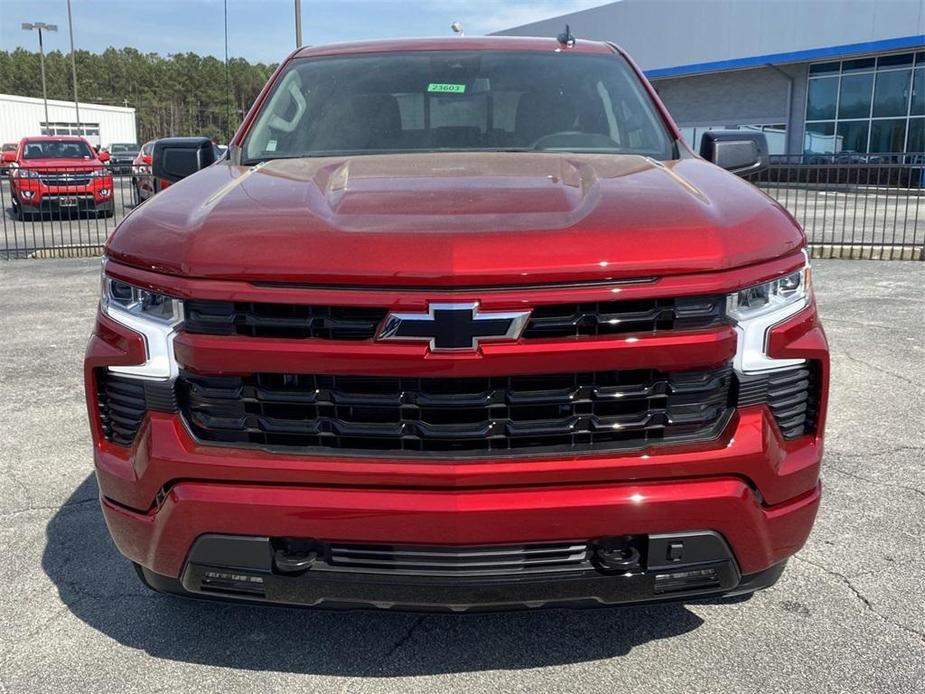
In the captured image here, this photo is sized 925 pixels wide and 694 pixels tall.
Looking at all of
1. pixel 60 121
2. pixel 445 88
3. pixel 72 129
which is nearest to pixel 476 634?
pixel 445 88

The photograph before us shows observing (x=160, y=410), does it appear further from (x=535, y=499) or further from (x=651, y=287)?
(x=651, y=287)

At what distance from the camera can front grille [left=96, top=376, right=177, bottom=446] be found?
228cm

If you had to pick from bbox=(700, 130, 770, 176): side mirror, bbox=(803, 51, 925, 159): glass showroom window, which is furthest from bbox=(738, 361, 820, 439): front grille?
bbox=(803, 51, 925, 159): glass showroom window

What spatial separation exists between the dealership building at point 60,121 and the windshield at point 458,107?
63.6m

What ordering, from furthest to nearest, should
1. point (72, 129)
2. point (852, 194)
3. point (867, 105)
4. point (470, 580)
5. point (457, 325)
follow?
point (72, 129)
point (867, 105)
point (852, 194)
point (470, 580)
point (457, 325)

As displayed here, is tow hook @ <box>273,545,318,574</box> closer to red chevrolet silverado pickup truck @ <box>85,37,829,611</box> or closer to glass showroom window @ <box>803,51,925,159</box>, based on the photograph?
red chevrolet silverado pickup truck @ <box>85,37,829,611</box>

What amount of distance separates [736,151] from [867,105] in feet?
96.1

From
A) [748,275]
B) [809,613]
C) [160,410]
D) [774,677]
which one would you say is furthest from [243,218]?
[809,613]

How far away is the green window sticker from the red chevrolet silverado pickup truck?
1.42m

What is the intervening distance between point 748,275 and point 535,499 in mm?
769

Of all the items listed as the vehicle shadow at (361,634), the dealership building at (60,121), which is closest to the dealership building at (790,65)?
the vehicle shadow at (361,634)

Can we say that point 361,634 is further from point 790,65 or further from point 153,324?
point 790,65

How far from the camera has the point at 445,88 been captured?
371cm

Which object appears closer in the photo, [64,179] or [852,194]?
[852,194]
